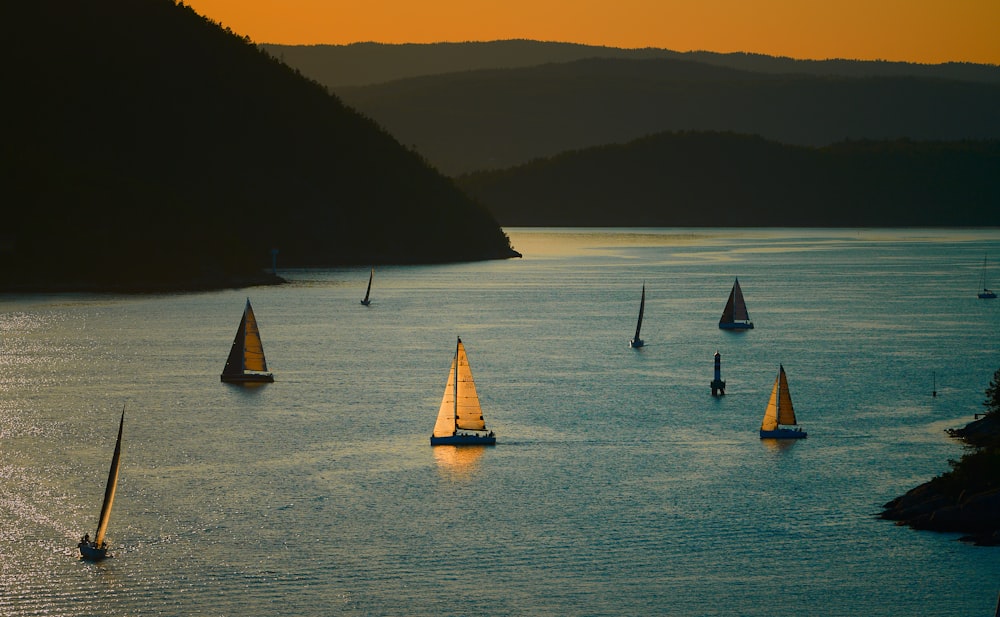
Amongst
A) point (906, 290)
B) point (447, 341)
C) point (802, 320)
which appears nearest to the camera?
point (447, 341)

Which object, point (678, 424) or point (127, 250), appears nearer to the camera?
point (678, 424)

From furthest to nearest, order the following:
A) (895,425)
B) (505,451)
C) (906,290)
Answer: (906,290)
(895,425)
(505,451)

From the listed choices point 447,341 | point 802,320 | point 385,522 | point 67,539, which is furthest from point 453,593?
point 802,320

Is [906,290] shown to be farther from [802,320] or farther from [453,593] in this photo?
[453,593]

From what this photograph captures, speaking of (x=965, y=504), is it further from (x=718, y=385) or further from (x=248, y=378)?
(x=248, y=378)

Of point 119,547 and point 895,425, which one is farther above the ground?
point 895,425
